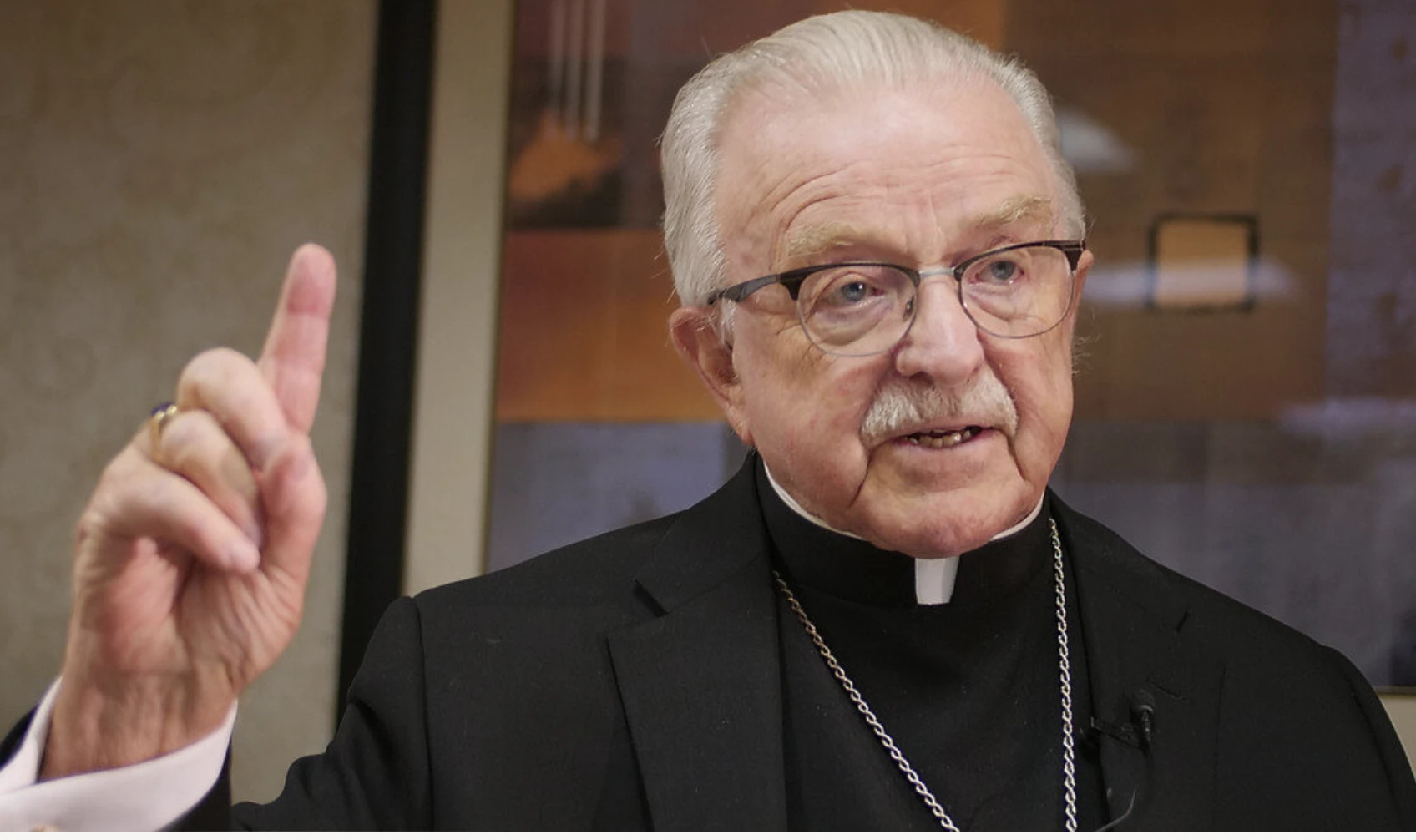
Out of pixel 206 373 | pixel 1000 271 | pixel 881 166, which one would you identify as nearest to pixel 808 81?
pixel 881 166

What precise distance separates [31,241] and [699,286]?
26.0 inches

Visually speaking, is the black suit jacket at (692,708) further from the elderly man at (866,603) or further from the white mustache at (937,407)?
the white mustache at (937,407)

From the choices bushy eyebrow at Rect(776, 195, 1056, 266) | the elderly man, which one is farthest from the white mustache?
bushy eyebrow at Rect(776, 195, 1056, 266)

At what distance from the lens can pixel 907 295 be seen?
3.24 feet

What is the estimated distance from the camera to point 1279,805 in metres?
1.07

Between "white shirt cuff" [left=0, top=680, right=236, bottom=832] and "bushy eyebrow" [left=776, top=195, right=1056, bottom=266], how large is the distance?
1.76 ft

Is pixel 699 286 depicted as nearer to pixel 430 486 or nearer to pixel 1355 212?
pixel 430 486

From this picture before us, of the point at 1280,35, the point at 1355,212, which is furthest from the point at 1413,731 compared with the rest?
the point at 1280,35

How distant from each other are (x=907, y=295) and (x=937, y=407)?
0.09 metres

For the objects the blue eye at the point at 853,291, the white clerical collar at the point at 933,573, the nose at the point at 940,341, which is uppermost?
the blue eye at the point at 853,291

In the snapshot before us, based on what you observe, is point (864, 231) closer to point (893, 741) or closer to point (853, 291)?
point (853, 291)

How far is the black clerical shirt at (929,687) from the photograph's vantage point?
105cm

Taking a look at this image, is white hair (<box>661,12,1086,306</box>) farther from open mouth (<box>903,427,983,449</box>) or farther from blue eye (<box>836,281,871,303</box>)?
open mouth (<box>903,427,983,449</box>)

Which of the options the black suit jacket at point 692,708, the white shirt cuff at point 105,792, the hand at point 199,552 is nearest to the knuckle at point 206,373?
the hand at point 199,552
